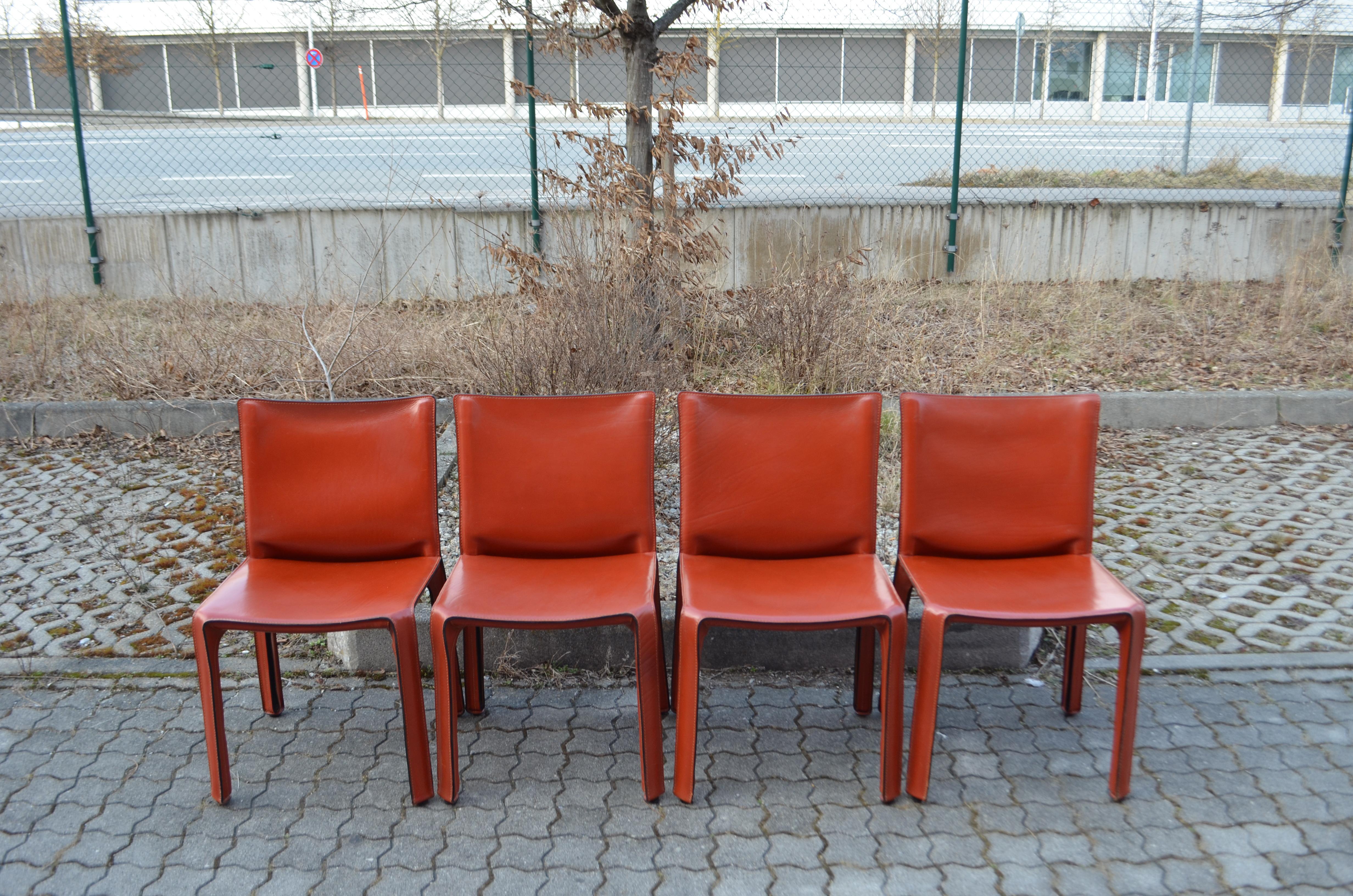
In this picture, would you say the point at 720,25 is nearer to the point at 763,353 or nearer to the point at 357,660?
the point at 763,353

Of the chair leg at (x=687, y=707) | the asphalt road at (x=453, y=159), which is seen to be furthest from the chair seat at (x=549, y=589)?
the asphalt road at (x=453, y=159)

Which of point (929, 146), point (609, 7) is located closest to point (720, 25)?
point (609, 7)

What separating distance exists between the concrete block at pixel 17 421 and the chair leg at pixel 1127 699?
5692mm

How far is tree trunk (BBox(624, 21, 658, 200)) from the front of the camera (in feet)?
19.7

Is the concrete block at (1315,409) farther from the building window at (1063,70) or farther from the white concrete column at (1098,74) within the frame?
the white concrete column at (1098,74)

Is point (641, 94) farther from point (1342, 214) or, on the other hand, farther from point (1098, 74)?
point (1098, 74)

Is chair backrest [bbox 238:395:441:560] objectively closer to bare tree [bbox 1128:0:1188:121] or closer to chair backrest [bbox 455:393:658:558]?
chair backrest [bbox 455:393:658:558]

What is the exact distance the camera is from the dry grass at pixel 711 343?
16.4 feet

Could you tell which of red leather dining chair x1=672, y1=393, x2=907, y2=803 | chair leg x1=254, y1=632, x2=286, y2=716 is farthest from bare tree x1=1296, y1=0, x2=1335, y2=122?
chair leg x1=254, y1=632, x2=286, y2=716

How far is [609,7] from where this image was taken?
5805 mm

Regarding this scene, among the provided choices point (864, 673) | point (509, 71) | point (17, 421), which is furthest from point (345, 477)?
point (509, 71)

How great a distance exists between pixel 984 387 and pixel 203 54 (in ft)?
59.0

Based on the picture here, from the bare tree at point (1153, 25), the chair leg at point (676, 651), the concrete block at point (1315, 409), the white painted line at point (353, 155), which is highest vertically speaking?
the bare tree at point (1153, 25)

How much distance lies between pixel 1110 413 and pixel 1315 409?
1.23 meters
